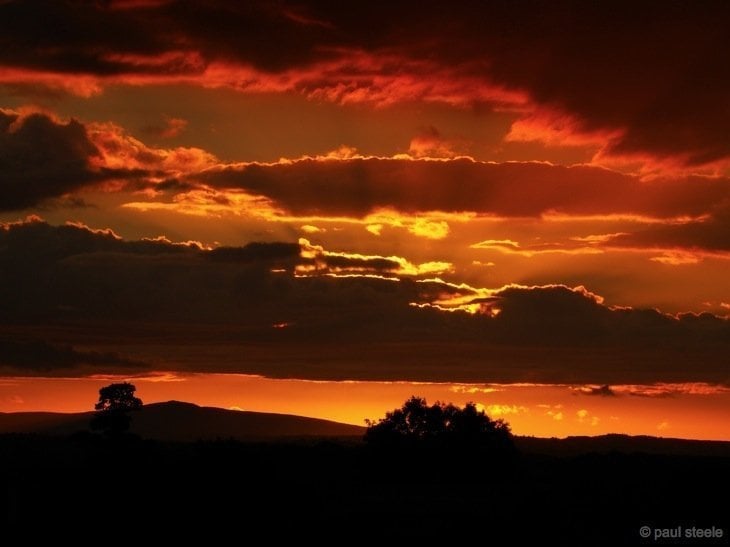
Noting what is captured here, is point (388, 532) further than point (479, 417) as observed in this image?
No

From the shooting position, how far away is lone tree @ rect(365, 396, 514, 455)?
349 feet

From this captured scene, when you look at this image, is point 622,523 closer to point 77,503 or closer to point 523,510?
point 523,510

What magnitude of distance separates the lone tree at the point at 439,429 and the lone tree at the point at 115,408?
22040mm

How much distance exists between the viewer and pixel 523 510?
59812 mm

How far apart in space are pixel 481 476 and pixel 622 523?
39821mm

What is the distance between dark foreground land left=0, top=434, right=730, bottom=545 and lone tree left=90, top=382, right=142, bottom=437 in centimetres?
487

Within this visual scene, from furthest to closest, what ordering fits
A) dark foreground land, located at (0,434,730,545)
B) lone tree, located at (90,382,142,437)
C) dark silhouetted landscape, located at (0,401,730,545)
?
lone tree, located at (90,382,142,437) < dark silhouetted landscape, located at (0,401,730,545) < dark foreground land, located at (0,434,730,545)

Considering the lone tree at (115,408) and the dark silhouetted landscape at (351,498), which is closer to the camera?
the dark silhouetted landscape at (351,498)

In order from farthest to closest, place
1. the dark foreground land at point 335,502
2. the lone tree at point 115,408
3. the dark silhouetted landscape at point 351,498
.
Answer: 1. the lone tree at point 115,408
2. the dark silhouetted landscape at point 351,498
3. the dark foreground land at point 335,502

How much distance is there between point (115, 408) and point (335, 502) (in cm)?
3643

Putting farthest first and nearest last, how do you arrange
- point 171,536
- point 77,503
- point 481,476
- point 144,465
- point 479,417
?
1. point 479,417
2. point 481,476
3. point 144,465
4. point 77,503
5. point 171,536

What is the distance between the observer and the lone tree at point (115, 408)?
101125 millimetres

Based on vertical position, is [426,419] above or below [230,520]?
above

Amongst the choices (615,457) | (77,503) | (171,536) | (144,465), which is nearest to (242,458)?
Result: (144,465)
